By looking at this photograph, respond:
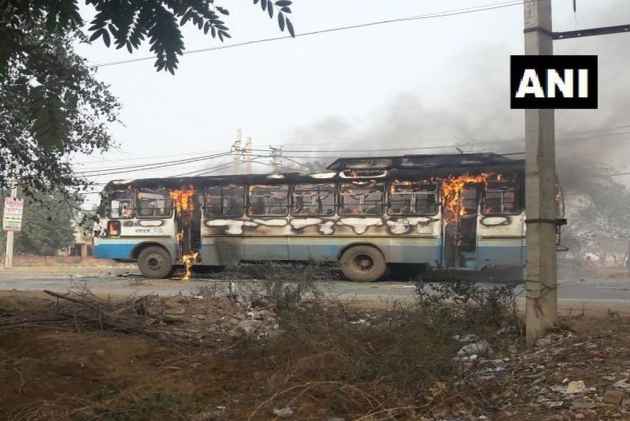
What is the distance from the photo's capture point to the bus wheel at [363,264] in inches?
571

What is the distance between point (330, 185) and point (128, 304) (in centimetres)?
832

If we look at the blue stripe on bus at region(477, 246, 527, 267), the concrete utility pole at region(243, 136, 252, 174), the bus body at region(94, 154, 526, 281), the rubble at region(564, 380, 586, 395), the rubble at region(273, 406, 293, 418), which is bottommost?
the rubble at region(273, 406, 293, 418)

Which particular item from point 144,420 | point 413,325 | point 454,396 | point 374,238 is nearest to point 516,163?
point 374,238

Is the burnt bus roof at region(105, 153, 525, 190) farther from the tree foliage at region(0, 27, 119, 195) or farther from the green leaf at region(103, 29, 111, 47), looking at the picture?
the green leaf at region(103, 29, 111, 47)

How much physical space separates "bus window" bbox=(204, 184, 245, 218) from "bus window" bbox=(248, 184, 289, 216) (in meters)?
0.30

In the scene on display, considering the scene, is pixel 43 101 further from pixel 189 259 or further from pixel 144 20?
pixel 189 259

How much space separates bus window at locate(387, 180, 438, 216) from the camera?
14.4 meters

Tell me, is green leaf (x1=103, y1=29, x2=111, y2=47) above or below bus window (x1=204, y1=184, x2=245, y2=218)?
above

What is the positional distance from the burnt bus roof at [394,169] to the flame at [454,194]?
0.14m

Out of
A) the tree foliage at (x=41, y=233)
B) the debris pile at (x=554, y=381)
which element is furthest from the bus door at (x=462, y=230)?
the tree foliage at (x=41, y=233)

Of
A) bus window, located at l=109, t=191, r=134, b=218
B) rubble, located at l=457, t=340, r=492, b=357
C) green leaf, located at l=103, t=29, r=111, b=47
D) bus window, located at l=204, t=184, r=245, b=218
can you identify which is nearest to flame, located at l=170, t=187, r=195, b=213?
bus window, located at l=204, t=184, r=245, b=218

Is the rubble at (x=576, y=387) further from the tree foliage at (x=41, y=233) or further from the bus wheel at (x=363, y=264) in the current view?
the tree foliage at (x=41, y=233)

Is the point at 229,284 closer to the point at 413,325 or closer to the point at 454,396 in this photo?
the point at 413,325

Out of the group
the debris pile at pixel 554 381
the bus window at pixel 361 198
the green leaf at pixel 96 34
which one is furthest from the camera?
the bus window at pixel 361 198
